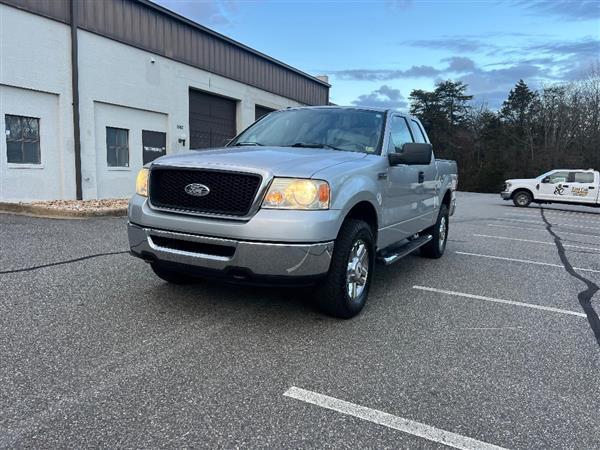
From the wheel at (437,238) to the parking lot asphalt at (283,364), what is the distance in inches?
53.9

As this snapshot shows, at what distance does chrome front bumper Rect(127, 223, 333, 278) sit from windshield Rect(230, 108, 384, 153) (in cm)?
155

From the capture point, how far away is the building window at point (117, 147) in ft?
48.3

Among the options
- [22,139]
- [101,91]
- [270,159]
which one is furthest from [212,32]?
[270,159]

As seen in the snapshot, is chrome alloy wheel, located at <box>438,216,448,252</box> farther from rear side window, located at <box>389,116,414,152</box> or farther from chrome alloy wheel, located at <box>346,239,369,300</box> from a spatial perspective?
chrome alloy wheel, located at <box>346,239,369,300</box>

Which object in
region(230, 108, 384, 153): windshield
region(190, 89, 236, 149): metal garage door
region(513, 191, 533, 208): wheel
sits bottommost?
region(513, 191, 533, 208): wheel

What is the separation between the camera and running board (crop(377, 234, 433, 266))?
195 inches

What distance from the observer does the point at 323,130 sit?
517 cm

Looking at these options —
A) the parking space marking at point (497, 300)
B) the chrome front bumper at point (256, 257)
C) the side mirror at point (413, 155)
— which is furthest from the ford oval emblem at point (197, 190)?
the parking space marking at point (497, 300)

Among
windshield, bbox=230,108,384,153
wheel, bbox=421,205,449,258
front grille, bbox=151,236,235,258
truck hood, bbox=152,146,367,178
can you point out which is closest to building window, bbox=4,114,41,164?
windshield, bbox=230,108,384,153

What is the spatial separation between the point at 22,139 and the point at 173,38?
681 centimetres

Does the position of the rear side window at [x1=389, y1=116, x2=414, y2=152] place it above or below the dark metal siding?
below

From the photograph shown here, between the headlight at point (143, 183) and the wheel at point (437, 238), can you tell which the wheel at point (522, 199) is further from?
the headlight at point (143, 183)

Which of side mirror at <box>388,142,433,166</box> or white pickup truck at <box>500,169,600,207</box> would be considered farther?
white pickup truck at <box>500,169,600,207</box>

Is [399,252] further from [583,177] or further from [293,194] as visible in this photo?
[583,177]
